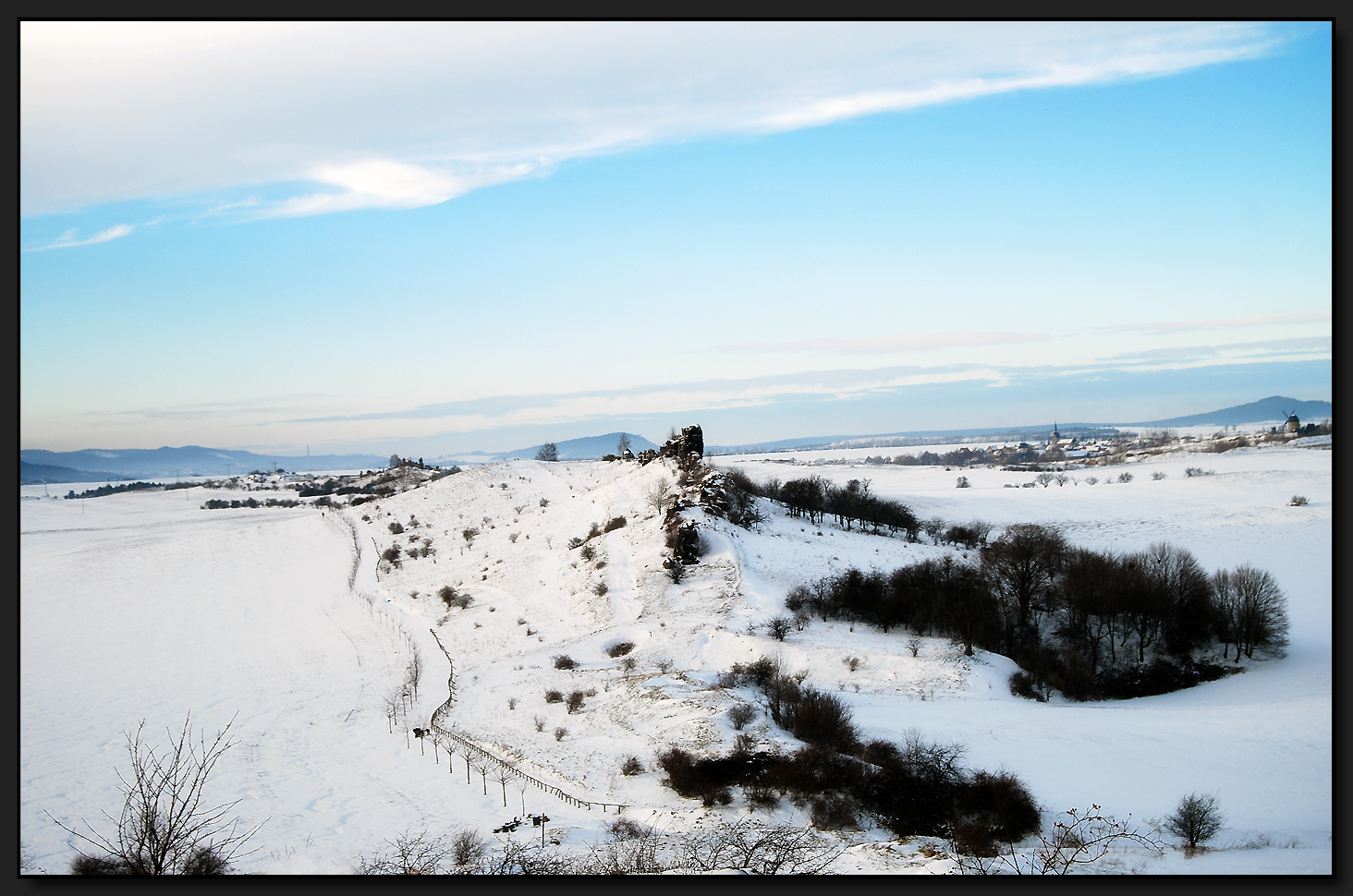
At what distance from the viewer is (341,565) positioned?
50.7 meters

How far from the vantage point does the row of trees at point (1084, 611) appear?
30047 millimetres

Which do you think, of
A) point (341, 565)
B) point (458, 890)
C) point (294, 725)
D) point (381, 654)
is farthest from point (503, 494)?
point (458, 890)

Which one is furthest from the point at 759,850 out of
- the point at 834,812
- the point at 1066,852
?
the point at 1066,852

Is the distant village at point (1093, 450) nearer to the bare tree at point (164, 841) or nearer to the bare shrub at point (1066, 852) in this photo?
the bare shrub at point (1066, 852)

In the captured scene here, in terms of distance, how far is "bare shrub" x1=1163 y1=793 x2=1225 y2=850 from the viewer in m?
12.4

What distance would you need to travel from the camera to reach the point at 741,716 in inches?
794

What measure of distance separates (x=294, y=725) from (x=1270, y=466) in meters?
61.9

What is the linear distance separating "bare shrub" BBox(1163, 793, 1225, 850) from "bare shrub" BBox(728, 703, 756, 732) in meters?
10.6

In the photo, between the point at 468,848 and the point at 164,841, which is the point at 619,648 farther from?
the point at 164,841

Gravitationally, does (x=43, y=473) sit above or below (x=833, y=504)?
above

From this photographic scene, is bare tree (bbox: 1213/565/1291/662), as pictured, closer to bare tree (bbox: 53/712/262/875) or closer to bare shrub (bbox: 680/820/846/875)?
bare shrub (bbox: 680/820/846/875)

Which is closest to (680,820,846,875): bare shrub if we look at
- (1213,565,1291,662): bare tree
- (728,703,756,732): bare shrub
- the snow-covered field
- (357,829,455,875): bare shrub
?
the snow-covered field

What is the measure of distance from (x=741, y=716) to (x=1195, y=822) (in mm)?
11356

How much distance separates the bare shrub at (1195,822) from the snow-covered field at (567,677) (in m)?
0.49
